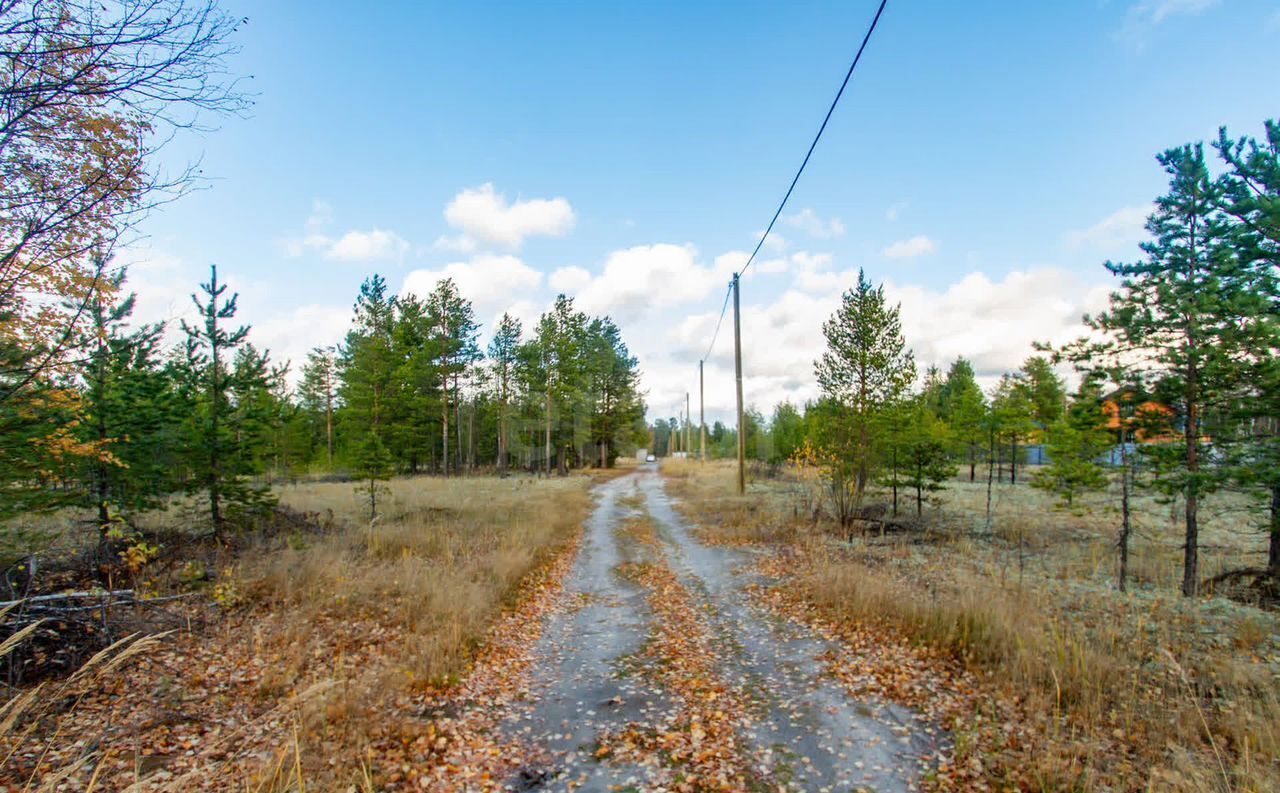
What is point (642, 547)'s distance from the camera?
14820 millimetres

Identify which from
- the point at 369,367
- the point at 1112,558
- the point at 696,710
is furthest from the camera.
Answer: the point at 369,367

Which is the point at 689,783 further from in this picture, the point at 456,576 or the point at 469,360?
the point at 469,360

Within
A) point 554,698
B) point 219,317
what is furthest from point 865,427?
point 219,317

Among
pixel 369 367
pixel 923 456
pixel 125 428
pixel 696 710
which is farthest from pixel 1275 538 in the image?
pixel 369 367

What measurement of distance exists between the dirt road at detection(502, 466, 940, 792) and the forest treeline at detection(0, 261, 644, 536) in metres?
5.23

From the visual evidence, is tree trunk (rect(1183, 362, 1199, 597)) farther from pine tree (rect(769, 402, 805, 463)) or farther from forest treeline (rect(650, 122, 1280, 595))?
pine tree (rect(769, 402, 805, 463))

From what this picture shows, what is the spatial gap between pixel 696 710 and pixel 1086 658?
4117mm

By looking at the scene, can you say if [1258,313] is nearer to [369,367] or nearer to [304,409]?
[369,367]

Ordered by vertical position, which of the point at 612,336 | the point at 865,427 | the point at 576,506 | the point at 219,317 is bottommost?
the point at 576,506

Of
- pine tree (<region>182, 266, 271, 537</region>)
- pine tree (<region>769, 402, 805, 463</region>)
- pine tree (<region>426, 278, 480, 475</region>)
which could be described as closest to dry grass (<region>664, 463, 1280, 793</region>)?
pine tree (<region>182, 266, 271, 537</region>)

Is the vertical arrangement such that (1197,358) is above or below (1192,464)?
above

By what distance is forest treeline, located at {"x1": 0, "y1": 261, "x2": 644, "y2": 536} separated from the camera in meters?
8.33

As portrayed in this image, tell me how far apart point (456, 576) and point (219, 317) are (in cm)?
797

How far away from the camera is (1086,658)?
5.74m
